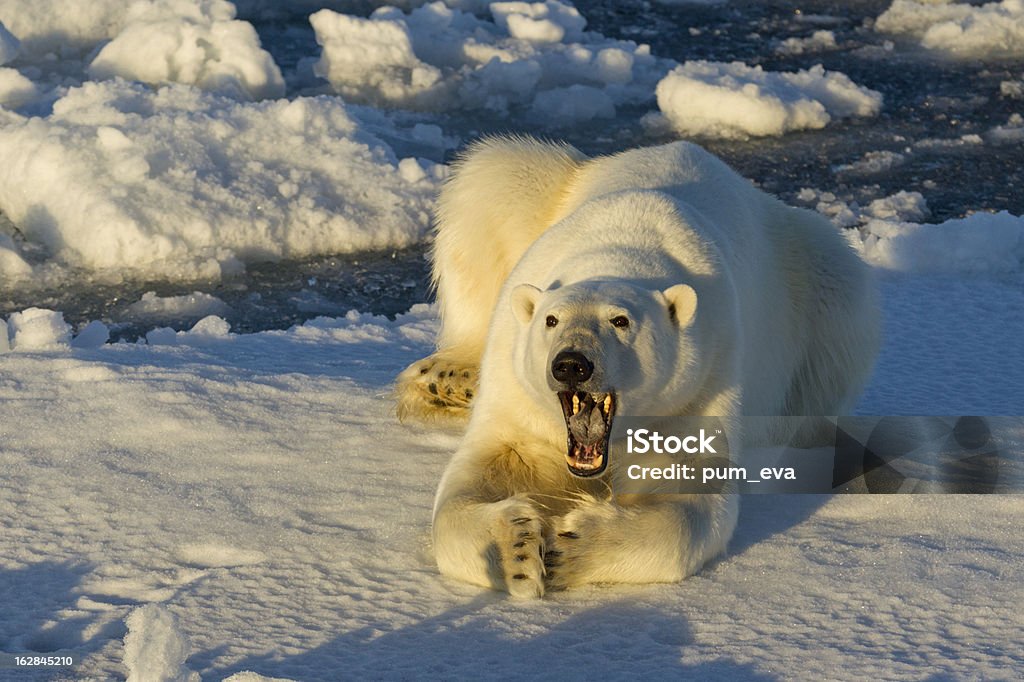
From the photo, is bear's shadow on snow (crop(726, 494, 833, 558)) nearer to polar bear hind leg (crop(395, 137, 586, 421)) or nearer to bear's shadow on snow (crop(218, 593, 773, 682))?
bear's shadow on snow (crop(218, 593, 773, 682))

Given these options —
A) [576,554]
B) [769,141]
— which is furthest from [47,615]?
[769,141]

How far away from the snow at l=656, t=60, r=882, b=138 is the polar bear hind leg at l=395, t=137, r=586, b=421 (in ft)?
12.1

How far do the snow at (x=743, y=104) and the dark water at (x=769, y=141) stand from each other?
0.13 metres

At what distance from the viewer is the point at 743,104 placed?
7969 mm

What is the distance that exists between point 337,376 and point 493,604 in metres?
1.72

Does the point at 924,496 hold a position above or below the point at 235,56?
below

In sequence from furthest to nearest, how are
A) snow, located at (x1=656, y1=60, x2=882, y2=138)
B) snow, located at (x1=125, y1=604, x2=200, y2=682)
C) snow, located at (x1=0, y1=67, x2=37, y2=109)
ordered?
snow, located at (x1=656, y1=60, x2=882, y2=138) → snow, located at (x1=0, y1=67, x2=37, y2=109) → snow, located at (x1=125, y1=604, x2=200, y2=682)

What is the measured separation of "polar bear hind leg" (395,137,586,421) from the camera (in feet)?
13.4

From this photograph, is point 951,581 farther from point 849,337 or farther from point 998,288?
point 998,288

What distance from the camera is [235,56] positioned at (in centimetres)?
781

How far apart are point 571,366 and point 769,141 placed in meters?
5.38

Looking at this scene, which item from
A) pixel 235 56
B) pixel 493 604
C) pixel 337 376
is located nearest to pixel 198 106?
pixel 235 56

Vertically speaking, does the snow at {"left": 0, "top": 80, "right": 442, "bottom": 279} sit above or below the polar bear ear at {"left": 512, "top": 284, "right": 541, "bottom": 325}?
above

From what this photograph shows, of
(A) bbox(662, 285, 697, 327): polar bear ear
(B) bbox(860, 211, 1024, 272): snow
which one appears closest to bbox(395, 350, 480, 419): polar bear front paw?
(A) bbox(662, 285, 697, 327): polar bear ear
